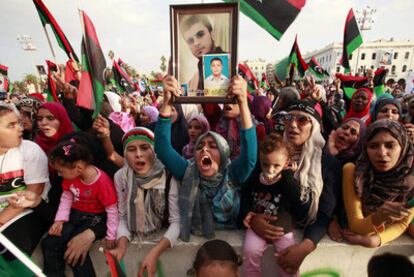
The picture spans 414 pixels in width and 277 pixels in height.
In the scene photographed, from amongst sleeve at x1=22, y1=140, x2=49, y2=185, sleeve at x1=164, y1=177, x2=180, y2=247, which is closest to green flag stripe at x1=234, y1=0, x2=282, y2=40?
sleeve at x1=164, y1=177, x2=180, y2=247

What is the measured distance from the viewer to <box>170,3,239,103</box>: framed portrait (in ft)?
4.93

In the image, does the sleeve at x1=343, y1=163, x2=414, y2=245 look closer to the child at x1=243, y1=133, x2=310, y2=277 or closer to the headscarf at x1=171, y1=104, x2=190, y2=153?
the child at x1=243, y1=133, x2=310, y2=277

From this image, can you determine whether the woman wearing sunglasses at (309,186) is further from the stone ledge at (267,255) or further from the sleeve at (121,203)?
the sleeve at (121,203)

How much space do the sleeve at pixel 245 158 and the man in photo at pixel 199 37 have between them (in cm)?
48

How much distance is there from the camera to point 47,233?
1.98m

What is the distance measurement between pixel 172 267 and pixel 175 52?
174 cm

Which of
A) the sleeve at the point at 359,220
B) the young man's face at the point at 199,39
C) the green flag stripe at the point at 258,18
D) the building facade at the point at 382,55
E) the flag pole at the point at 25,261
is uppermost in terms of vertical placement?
the building facade at the point at 382,55

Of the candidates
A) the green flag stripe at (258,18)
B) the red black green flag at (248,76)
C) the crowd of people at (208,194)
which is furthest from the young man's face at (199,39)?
the red black green flag at (248,76)

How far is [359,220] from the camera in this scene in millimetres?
1764

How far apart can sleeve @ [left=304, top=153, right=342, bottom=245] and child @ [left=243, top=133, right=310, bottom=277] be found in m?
0.14

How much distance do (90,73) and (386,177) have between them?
8.52 ft

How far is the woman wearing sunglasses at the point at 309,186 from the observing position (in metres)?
A: 1.74

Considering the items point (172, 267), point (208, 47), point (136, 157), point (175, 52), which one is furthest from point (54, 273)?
point (208, 47)

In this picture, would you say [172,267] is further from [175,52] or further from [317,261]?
[175,52]
